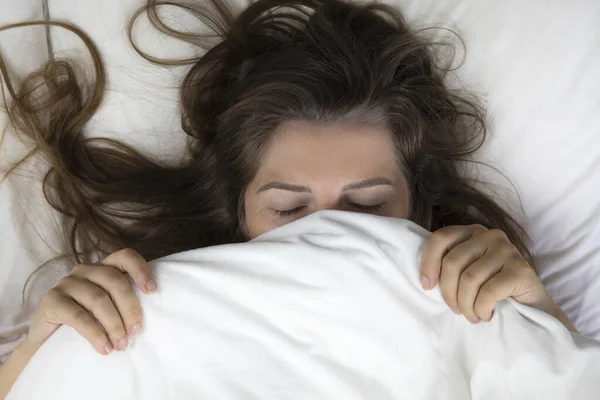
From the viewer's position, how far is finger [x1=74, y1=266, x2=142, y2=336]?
0.94m

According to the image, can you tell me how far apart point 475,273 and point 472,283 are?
16 mm

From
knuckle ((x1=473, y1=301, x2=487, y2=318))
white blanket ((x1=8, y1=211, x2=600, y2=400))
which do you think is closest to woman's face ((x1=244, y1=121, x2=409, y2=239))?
white blanket ((x1=8, y1=211, x2=600, y2=400))

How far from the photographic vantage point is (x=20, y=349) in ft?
3.55

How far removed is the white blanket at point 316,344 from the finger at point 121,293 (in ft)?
0.05

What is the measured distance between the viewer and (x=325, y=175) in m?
1.12

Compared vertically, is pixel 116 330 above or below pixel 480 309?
below

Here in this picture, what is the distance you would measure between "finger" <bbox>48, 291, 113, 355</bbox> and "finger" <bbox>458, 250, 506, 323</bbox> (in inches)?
18.2

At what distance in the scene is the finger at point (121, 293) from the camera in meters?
0.94

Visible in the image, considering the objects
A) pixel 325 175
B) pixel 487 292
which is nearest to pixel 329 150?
pixel 325 175

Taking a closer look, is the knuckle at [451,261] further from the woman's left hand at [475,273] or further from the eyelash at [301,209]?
the eyelash at [301,209]

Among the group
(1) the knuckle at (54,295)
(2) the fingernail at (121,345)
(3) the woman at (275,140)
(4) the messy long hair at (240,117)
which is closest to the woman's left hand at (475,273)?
(3) the woman at (275,140)

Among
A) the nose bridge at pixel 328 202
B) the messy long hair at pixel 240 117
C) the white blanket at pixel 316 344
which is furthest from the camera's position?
the messy long hair at pixel 240 117

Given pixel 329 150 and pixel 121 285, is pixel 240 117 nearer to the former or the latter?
pixel 329 150

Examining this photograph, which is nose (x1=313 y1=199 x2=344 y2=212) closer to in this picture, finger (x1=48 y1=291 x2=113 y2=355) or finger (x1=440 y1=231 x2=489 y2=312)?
finger (x1=440 y1=231 x2=489 y2=312)
